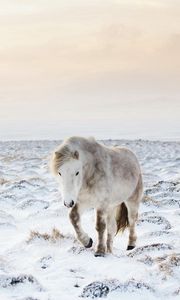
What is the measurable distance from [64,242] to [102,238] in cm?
79

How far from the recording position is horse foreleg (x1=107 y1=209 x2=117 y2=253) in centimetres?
898

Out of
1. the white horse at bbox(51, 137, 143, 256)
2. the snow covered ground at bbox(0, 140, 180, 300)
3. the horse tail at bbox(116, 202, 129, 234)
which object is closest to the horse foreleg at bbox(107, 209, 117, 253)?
the white horse at bbox(51, 137, 143, 256)

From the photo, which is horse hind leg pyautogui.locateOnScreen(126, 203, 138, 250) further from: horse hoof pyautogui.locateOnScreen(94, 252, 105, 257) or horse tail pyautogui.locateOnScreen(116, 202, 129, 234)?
horse hoof pyautogui.locateOnScreen(94, 252, 105, 257)

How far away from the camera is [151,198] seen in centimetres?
1391

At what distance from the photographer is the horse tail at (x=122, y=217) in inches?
378

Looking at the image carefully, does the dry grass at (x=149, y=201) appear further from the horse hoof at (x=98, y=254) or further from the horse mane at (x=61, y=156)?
the horse mane at (x=61, y=156)

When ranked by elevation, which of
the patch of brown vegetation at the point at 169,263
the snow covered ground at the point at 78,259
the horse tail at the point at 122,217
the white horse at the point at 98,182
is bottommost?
the snow covered ground at the point at 78,259

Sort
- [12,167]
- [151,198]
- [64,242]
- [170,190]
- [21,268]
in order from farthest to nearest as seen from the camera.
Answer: [12,167] → [170,190] → [151,198] → [64,242] → [21,268]

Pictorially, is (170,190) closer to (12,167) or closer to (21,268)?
(21,268)

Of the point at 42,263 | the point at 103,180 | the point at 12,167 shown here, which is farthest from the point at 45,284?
the point at 12,167

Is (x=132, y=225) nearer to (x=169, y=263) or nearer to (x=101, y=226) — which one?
(x=101, y=226)

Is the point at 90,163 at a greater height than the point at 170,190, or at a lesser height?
greater

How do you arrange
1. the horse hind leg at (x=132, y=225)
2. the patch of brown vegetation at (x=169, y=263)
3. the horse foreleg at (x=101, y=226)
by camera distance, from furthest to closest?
the horse hind leg at (x=132, y=225) → the horse foreleg at (x=101, y=226) → the patch of brown vegetation at (x=169, y=263)

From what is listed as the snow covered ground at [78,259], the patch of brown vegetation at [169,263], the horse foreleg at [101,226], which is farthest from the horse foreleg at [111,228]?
the patch of brown vegetation at [169,263]
